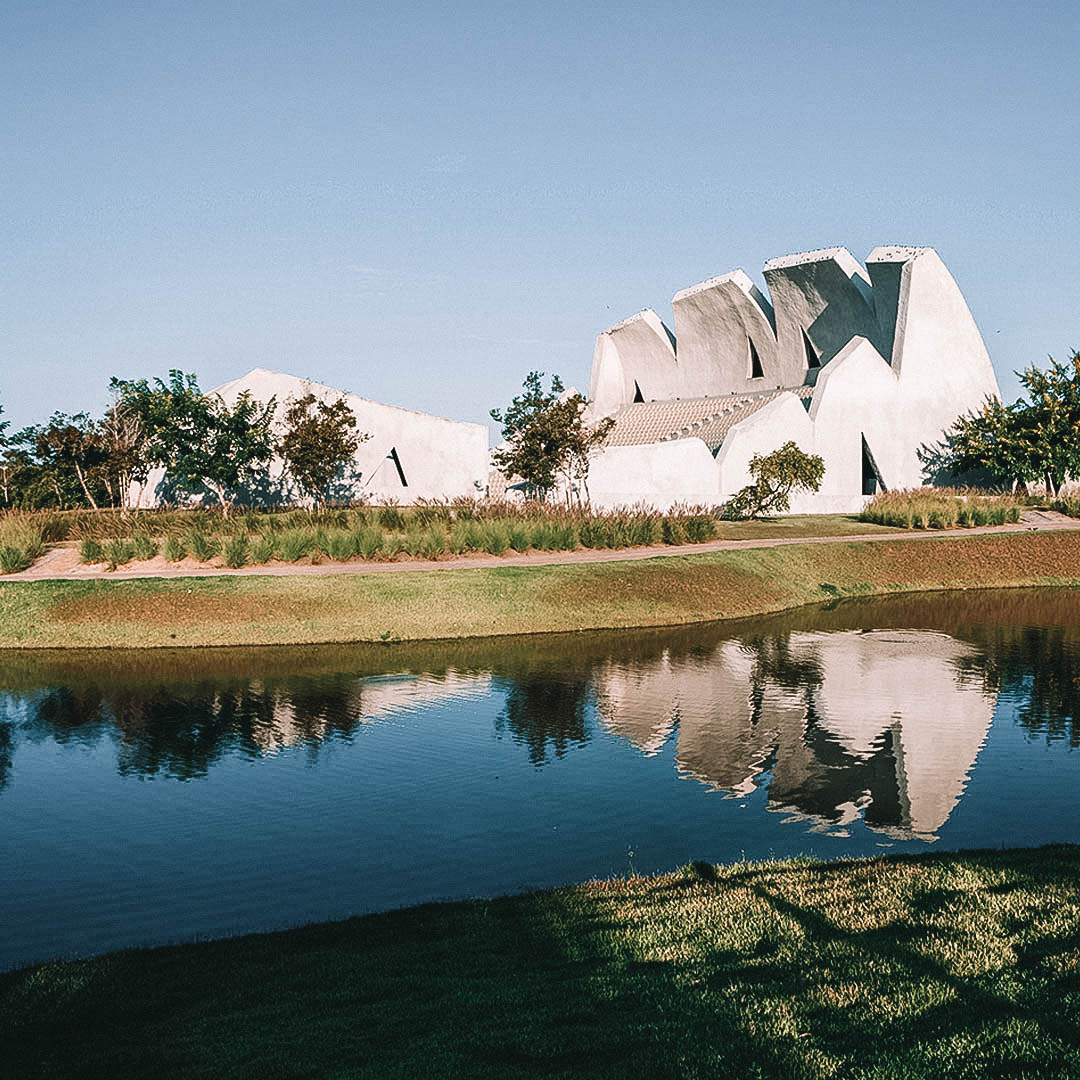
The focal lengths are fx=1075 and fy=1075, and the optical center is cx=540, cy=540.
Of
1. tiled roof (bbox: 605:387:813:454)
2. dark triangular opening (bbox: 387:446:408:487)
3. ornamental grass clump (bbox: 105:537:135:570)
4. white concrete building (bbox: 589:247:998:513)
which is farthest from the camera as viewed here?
tiled roof (bbox: 605:387:813:454)

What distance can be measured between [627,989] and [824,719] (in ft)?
28.9

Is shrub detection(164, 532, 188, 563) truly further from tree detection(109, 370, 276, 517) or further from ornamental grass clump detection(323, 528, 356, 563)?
tree detection(109, 370, 276, 517)

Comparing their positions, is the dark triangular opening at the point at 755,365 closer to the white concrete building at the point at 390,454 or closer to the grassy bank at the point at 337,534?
the white concrete building at the point at 390,454

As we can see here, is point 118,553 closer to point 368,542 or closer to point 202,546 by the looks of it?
point 202,546

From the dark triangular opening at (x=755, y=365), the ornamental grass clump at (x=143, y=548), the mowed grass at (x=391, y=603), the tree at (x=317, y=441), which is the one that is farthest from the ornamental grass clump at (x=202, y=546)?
the dark triangular opening at (x=755, y=365)

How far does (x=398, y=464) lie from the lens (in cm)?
4081

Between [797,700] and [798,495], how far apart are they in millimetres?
30353

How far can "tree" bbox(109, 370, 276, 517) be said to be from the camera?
1304 inches

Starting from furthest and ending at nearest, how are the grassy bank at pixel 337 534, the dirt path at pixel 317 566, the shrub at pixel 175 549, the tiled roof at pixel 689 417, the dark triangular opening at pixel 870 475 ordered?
the tiled roof at pixel 689 417 → the dark triangular opening at pixel 870 475 → the grassy bank at pixel 337 534 → the shrub at pixel 175 549 → the dirt path at pixel 317 566

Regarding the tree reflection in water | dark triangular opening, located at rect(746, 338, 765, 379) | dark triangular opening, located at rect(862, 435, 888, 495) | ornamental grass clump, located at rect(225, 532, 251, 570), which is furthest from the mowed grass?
dark triangular opening, located at rect(746, 338, 765, 379)

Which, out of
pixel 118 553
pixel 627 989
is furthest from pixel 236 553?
pixel 627 989

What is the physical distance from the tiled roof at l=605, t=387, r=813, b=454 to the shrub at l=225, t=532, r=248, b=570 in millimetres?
27736

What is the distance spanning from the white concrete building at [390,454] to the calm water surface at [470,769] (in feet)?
68.2

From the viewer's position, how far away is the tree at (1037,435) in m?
45.2
